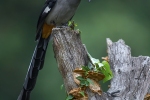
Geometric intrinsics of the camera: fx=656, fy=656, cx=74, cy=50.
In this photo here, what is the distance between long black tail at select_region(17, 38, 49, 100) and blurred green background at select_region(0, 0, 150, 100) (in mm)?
6932

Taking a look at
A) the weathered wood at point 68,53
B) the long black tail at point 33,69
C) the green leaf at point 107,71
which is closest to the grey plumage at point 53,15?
the long black tail at point 33,69

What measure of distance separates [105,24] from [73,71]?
10.7m

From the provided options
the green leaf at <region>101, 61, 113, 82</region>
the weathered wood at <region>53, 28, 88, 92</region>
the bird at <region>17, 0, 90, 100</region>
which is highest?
the bird at <region>17, 0, 90, 100</region>

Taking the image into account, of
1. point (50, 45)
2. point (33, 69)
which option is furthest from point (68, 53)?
point (50, 45)

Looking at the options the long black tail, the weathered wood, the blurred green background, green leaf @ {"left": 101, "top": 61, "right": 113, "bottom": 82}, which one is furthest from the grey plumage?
the blurred green background

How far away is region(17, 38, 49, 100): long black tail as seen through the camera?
678 cm

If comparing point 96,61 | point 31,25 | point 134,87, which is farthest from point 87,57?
point 31,25

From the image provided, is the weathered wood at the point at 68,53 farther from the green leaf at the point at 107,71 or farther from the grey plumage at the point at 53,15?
the grey plumage at the point at 53,15

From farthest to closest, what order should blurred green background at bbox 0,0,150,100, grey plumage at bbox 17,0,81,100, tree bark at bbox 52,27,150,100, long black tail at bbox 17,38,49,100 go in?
1. blurred green background at bbox 0,0,150,100
2. grey plumage at bbox 17,0,81,100
3. long black tail at bbox 17,38,49,100
4. tree bark at bbox 52,27,150,100

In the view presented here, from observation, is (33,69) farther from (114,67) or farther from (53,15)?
(114,67)

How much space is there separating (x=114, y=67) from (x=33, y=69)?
1450 mm

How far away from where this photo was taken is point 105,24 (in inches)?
655

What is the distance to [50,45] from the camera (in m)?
15.6

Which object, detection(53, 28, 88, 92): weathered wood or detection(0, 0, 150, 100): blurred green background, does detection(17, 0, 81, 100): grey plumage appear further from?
detection(0, 0, 150, 100): blurred green background
